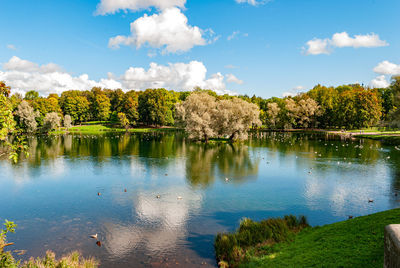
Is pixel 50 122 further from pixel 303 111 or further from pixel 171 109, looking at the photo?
pixel 303 111

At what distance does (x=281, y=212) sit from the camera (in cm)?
2305

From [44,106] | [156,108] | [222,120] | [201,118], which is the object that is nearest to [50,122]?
[44,106]

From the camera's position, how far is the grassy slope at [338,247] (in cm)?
1160

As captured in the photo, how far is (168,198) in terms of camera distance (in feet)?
88.6

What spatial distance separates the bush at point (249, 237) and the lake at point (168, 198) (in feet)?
3.09

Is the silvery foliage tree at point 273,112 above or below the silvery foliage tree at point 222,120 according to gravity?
above

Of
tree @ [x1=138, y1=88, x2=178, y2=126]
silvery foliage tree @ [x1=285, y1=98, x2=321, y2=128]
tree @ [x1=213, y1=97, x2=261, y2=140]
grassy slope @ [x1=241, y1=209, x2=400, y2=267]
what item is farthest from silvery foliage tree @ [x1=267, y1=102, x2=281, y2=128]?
grassy slope @ [x1=241, y1=209, x2=400, y2=267]

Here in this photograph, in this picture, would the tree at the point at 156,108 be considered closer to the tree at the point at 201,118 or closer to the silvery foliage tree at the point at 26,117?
the silvery foliage tree at the point at 26,117

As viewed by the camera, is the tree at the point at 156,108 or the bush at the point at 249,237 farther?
the tree at the point at 156,108

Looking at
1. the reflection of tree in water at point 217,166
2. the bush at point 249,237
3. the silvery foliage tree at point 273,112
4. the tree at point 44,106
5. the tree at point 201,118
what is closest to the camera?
the bush at point 249,237

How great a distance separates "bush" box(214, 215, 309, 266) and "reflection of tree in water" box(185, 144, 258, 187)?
13672 millimetres

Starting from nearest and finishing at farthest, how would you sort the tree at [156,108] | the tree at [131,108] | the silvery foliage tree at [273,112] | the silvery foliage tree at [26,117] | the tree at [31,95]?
the silvery foliage tree at [26,117] → the silvery foliage tree at [273,112] → the tree at [156,108] → the tree at [131,108] → the tree at [31,95]

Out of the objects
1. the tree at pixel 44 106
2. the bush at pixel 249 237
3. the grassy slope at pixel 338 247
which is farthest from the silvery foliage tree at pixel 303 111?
the grassy slope at pixel 338 247

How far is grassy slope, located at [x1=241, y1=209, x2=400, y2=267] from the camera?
11.6 m
